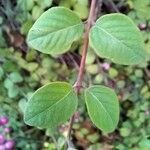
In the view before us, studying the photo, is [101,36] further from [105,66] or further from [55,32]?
[105,66]

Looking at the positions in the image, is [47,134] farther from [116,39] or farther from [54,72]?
[116,39]

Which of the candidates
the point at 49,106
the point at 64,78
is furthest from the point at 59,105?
the point at 64,78

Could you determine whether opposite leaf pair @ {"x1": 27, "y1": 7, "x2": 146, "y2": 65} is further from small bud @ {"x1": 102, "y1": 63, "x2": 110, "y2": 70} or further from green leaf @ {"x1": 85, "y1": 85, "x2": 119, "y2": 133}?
small bud @ {"x1": 102, "y1": 63, "x2": 110, "y2": 70}

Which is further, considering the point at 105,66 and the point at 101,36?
the point at 105,66

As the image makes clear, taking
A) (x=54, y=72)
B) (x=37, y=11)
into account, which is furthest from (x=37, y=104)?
(x=54, y=72)

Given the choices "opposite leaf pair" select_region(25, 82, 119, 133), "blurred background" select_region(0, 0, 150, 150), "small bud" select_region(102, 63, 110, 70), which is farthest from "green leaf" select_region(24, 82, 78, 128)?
"small bud" select_region(102, 63, 110, 70)

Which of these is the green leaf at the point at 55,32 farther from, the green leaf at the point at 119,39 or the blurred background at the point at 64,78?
the blurred background at the point at 64,78

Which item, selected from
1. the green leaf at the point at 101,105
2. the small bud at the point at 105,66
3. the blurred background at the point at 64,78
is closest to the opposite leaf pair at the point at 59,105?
the green leaf at the point at 101,105
